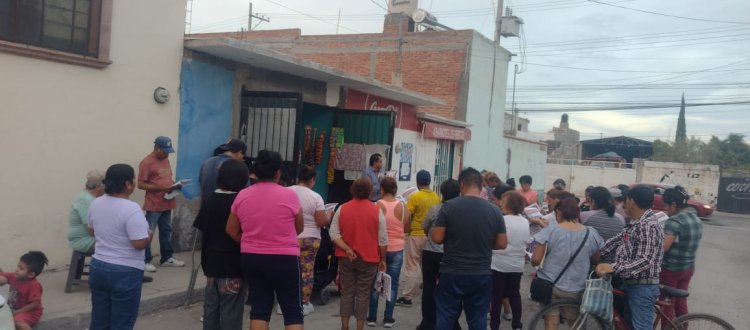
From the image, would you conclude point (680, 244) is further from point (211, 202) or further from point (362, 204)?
point (211, 202)

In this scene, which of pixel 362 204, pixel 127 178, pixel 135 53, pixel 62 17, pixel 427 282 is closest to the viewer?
pixel 127 178

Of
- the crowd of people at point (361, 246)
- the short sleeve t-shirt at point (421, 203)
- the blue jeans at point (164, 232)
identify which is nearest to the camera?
the crowd of people at point (361, 246)

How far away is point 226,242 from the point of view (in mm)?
4164

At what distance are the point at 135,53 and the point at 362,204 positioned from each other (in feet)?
12.7

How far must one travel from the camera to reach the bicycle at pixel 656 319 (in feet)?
15.6

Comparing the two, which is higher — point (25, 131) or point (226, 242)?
point (25, 131)

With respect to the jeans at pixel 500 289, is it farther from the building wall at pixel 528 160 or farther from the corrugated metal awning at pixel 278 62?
the building wall at pixel 528 160

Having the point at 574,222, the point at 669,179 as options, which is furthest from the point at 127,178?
the point at 669,179

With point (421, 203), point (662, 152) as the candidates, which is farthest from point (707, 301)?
point (662, 152)

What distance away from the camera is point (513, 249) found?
5.53 m

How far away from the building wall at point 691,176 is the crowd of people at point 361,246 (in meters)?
32.2

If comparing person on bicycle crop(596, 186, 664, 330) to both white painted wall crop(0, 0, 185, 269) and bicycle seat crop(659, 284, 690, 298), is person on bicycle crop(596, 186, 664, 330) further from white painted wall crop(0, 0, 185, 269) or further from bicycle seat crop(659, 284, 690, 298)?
white painted wall crop(0, 0, 185, 269)

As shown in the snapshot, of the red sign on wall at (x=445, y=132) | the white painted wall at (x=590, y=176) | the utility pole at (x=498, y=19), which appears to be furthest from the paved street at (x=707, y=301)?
the white painted wall at (x=590, y=176)

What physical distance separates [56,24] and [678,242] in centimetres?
718
